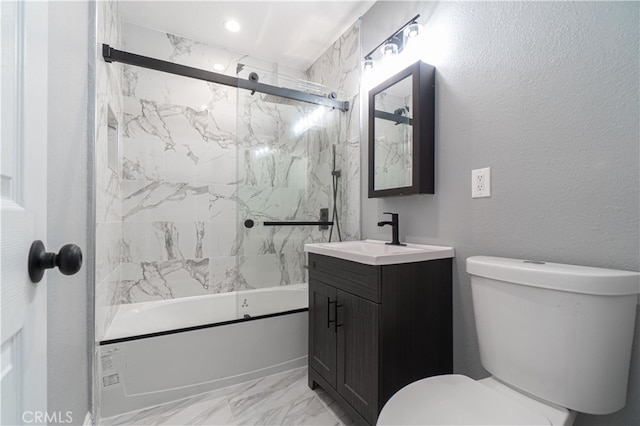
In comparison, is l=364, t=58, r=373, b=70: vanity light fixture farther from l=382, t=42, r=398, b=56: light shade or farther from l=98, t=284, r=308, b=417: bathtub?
l=98, t=284, r=308, b=417: bathtub

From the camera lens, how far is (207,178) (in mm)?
2549

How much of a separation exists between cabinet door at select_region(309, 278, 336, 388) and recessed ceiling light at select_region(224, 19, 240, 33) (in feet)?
6.81

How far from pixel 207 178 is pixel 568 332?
2.54 metres

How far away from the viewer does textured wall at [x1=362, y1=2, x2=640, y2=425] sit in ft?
3.02

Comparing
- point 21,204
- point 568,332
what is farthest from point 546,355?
point 21,204

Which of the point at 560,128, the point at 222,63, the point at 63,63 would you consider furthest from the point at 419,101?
the point at 222,63

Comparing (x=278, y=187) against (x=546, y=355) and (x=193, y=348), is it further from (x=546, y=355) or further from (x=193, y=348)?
(x=546, y=355)

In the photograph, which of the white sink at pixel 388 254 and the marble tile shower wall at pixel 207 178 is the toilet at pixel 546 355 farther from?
the marble tile shower wall at pixel 207 178

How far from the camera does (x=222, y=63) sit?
259 centimetres

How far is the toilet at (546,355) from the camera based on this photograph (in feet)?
2.71

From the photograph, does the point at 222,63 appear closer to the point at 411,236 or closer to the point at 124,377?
the point at 411,236

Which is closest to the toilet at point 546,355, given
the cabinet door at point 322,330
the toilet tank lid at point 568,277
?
the toilet tank lid at point 568,277

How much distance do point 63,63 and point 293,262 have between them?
6.05 feet

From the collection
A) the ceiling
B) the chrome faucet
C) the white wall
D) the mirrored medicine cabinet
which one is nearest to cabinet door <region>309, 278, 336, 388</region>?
the chrome faucet
